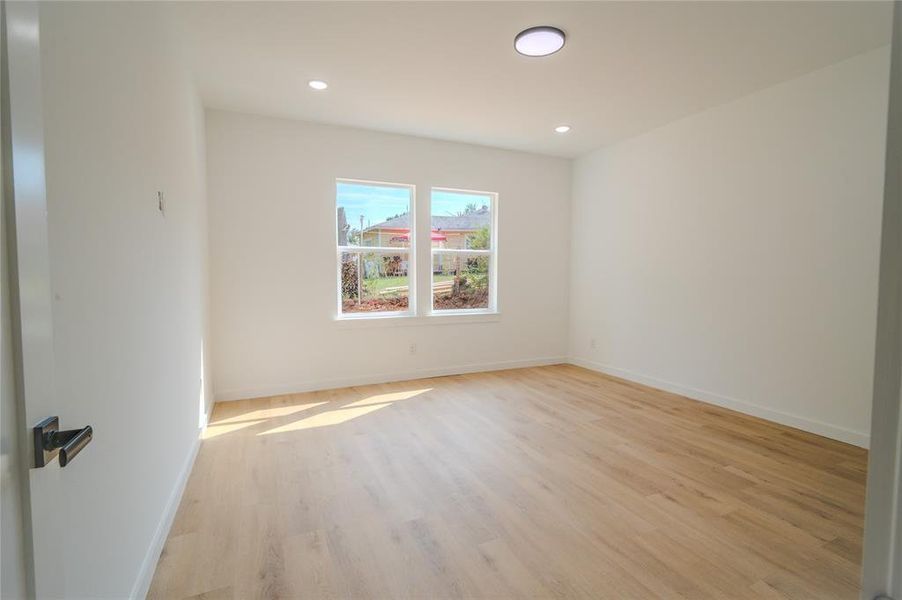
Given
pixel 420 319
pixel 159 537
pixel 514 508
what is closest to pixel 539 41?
pixel 514 508

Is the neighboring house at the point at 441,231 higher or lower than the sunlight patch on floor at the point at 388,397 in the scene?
higher

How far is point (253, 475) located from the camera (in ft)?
8.33

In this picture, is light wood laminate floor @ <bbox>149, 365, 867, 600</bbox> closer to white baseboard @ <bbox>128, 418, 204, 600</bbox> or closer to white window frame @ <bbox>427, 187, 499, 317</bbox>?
white baseboard @ <bbox>128, 418, 204, 600</bbox>

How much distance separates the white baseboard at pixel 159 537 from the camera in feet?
5.06

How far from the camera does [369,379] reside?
4617 mm

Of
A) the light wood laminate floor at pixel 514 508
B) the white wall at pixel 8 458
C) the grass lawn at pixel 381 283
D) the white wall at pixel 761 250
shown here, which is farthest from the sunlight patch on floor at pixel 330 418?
the white wall at pixel 761 250

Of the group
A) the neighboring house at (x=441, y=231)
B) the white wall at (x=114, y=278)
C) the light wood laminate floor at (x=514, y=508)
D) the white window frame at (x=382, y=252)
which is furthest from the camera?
the neighboring house at (x=441, y=231)

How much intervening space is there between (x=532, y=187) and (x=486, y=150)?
0.78m

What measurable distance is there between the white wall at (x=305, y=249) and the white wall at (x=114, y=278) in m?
1.71

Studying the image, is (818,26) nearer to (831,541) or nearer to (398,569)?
(831,541)

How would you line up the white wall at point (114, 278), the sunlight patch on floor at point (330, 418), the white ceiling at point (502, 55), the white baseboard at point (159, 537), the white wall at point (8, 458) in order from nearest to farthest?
the white wall at point (8, 458)
the white wall at point (114, 278)
the white baseboard at point (159, 537)
the white ceiling at point (502, 55)
the sunlight patch on floor at point (330, 418)

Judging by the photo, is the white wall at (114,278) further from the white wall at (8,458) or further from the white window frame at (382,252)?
the white window frame at (382,252)

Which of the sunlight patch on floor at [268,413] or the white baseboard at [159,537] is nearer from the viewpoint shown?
the white baseboard at [159,537]

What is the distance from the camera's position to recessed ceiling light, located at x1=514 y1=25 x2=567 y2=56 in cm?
259
